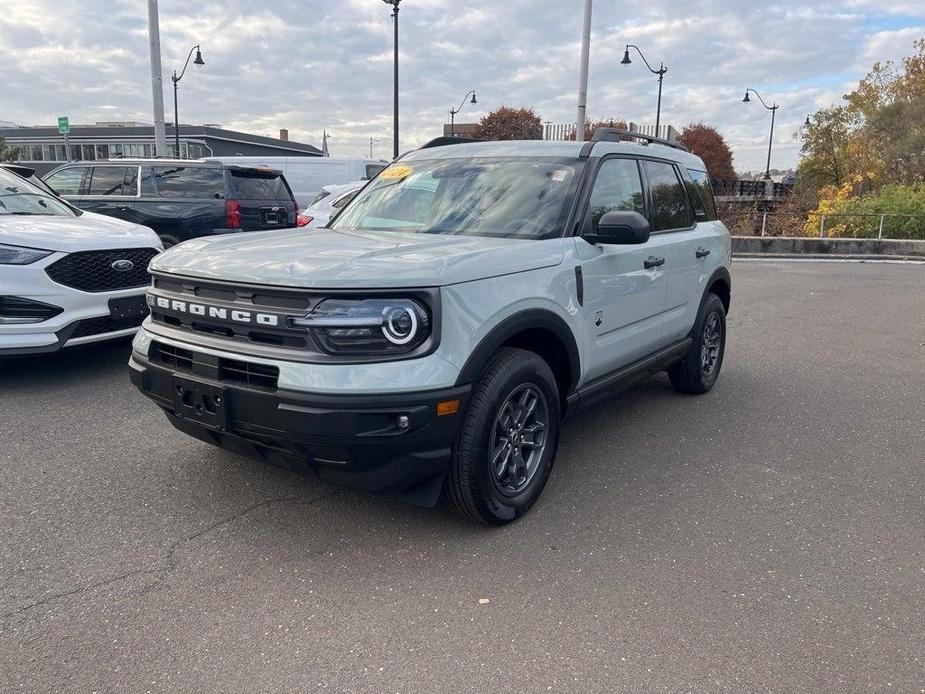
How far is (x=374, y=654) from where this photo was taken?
2471 mm

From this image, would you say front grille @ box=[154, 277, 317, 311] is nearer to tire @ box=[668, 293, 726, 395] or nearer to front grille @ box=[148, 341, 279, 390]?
front grille @ box=[148, 341, 279, 390]

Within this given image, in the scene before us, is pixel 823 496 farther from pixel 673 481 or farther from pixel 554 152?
pixel 554 152

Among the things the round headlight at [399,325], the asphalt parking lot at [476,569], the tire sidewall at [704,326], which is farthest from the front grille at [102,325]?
the tire sidewall at [704,326]

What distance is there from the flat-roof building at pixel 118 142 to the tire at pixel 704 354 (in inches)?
1912

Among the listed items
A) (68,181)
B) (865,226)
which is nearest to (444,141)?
(68,181)

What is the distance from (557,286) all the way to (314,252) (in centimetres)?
Answer: 120

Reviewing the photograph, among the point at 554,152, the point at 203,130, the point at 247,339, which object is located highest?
the point at 203,130

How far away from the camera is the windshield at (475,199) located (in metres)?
3.82

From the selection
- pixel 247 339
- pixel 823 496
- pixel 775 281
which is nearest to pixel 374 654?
pixel 247 339

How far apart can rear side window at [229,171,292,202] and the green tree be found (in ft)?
150

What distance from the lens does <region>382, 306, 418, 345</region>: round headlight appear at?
280 cm

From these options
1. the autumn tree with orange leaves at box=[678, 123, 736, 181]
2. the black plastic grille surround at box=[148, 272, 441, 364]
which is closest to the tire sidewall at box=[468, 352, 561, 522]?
the black plastic grille surround at box=[148, 272, 441, 364]

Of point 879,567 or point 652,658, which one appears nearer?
point 652,658

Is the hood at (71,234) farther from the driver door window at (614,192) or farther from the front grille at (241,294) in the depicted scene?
the driver door window at (614,192)
